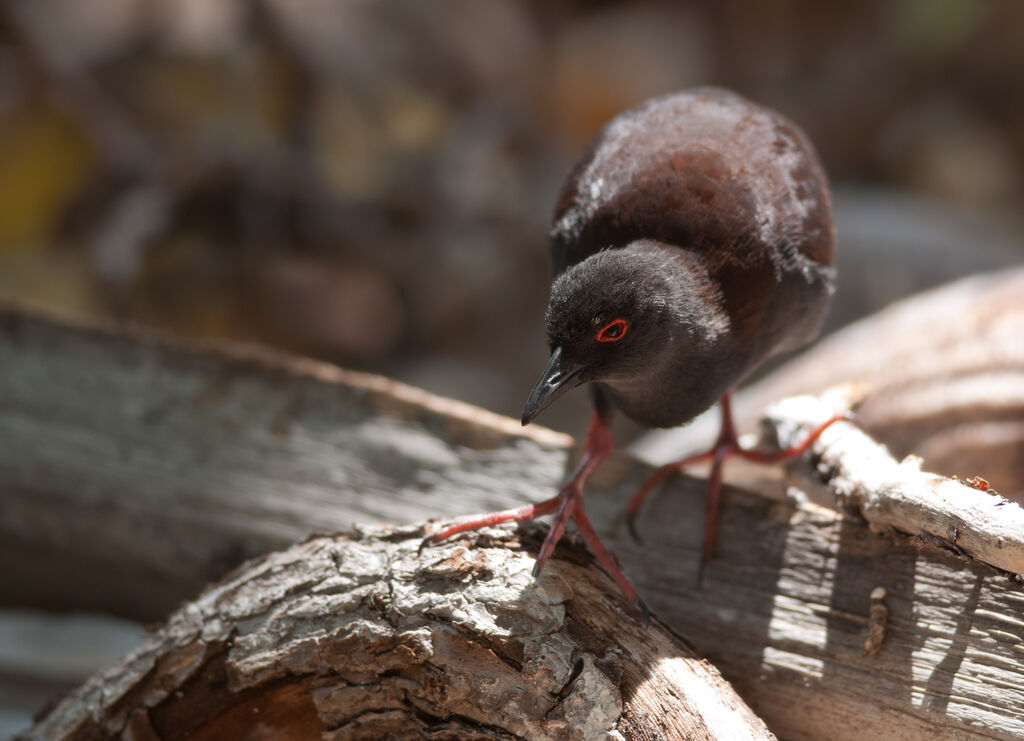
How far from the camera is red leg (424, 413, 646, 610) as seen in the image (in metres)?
2.04

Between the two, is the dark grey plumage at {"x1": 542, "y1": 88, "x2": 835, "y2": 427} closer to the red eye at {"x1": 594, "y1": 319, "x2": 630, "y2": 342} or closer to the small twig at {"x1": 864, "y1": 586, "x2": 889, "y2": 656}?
the red eye at {"x1": 594, "y1": 319, "x2": 630, "y2": 342}

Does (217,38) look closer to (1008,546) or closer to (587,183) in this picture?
(587,183)

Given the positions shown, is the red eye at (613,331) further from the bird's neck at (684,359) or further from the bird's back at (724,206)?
the bird's back at (724,206)

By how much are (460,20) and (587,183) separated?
17.0ft

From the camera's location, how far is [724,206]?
92.0 inches

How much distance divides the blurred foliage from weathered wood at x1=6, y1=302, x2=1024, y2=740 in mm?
2967

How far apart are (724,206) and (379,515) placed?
1.36 m

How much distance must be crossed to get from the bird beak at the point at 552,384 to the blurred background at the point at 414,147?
400cm

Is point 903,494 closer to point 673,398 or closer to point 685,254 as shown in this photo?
Answer: point 673,398

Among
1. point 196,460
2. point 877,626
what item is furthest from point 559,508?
point 196,460

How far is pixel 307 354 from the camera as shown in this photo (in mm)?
6523

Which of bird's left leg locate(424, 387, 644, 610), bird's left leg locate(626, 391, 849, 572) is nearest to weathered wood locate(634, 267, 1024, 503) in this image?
bird's left leg locate(626, 391, 849, 572)

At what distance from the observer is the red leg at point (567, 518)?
2037 millimetres

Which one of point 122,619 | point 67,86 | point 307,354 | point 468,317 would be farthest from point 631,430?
point 67,86
